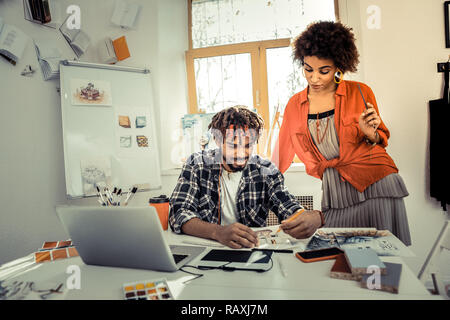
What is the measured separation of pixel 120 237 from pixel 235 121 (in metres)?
0.82

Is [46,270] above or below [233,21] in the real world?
below

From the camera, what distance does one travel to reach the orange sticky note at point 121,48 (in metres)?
2.16

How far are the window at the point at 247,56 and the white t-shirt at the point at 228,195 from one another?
669mm

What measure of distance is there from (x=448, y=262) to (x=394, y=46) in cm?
132

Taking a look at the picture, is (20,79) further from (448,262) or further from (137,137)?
(448,262)

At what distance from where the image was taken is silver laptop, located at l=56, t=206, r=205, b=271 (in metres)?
0.71

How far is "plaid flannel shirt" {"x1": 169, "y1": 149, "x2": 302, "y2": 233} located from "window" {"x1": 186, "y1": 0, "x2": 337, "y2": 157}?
0.68m

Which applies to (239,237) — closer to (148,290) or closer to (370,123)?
(148,290)

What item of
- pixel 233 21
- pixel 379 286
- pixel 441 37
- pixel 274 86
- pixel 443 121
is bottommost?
pixel 379 286

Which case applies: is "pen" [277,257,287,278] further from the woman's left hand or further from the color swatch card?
the woman's left hand

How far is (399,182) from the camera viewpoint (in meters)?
1.45

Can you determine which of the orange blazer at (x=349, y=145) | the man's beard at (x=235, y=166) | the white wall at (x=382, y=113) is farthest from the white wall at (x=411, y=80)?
the man's beard at (x=235, y=166)
